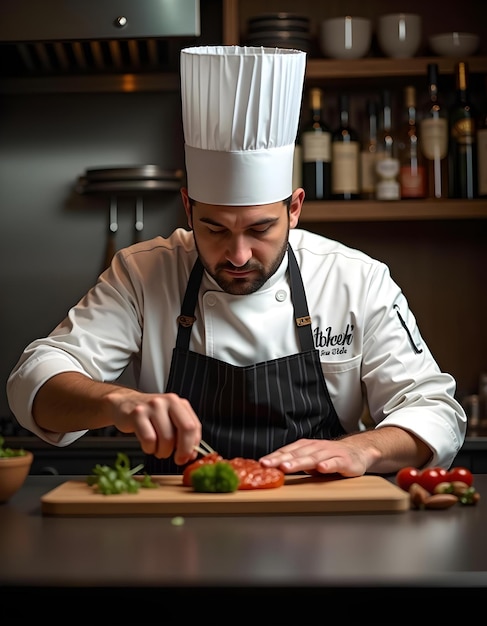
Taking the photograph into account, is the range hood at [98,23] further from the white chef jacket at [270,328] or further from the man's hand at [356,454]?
the man's hand at [356,454]

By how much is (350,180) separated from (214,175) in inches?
49.0

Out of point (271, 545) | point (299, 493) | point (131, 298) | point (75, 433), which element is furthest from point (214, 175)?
point (271, 545)

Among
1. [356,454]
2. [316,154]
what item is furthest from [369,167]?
[356,454]

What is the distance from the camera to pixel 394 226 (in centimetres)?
339

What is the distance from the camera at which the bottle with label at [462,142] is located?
10.1 ft

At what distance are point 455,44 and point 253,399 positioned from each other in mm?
1708

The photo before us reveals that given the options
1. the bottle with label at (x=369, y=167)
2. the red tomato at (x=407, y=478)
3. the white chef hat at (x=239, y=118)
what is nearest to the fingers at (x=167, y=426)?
the red tomato at (x=407, y=478)

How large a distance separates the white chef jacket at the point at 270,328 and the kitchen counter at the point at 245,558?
0.62 m

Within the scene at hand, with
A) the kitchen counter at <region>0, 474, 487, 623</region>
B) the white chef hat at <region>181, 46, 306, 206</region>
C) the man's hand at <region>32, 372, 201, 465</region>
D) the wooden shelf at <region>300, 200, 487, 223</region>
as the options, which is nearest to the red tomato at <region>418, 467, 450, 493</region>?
the kitchen counter at <region>0, 474, 487, 623</region>

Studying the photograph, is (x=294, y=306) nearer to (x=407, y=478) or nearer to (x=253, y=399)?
(x=253, y=399)

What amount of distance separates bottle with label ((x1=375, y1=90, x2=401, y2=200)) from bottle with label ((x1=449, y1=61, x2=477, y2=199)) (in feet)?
0.60

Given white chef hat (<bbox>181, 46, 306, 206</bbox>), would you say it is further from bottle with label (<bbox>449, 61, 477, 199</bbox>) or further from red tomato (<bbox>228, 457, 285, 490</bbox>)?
bottle with label (<bbox>449, 61, 477, 199</bbox>)
